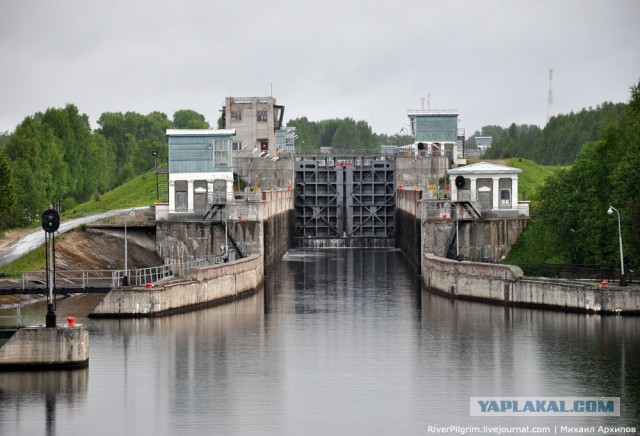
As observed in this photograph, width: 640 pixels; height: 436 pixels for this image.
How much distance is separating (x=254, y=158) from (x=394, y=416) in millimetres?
55912

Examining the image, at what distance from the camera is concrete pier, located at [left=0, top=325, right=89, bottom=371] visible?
33.6m

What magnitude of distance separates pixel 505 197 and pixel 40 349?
33901mm

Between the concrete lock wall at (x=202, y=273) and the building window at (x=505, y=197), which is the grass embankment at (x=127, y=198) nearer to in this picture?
the concrete lock wall at (x=202, y=273)

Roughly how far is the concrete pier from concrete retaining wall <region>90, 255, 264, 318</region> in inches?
364

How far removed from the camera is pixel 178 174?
200 feet

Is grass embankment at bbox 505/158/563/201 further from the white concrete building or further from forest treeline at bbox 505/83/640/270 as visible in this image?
forest treeline at bbox 505/83/640/270

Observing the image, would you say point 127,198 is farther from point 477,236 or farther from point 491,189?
point 477,236

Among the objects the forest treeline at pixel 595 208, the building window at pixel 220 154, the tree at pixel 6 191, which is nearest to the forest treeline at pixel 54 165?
the tree at pixel 6 191

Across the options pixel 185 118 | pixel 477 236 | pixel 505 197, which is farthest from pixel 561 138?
pixel 477 236

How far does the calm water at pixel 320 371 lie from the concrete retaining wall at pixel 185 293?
70 cm

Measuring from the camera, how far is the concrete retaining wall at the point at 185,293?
43156 millimetres

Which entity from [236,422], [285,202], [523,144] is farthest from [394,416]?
[523,144]

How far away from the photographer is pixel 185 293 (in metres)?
45.6

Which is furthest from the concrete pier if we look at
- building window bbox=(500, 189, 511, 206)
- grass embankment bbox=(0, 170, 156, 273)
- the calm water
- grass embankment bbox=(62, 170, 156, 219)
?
grass embankment bbox=(62, 170, 156, 219)
